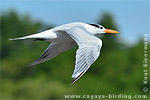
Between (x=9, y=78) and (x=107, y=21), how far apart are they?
25.8 ft

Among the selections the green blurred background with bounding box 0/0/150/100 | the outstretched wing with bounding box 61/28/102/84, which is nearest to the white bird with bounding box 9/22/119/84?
the outstretched wing with bounding box 61/28/102/84

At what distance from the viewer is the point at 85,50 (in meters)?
4.16

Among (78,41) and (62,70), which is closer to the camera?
(78,41)

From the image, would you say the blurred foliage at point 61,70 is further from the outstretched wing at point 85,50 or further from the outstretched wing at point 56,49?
the outstretched wing at point 85,50

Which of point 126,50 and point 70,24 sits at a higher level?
point 70,24

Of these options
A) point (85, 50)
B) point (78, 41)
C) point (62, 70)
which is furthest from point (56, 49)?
point (62, 70)

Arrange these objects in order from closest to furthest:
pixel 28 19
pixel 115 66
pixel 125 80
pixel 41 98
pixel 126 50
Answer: pixel 41 98 < pixel 125 80 < pixel 115 66 < pixel 126 50 < pixel 28 19

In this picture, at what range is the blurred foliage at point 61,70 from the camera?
25384mm

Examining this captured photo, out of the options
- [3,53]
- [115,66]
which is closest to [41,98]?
[115,66]

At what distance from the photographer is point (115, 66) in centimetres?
3148

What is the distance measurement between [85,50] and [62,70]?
1017 inches

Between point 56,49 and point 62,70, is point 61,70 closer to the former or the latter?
point 62,70

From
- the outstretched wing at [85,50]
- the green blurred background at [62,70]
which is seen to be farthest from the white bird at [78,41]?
the green blurred background at [62,70]

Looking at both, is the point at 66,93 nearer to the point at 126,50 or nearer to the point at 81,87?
the point at 81,87
